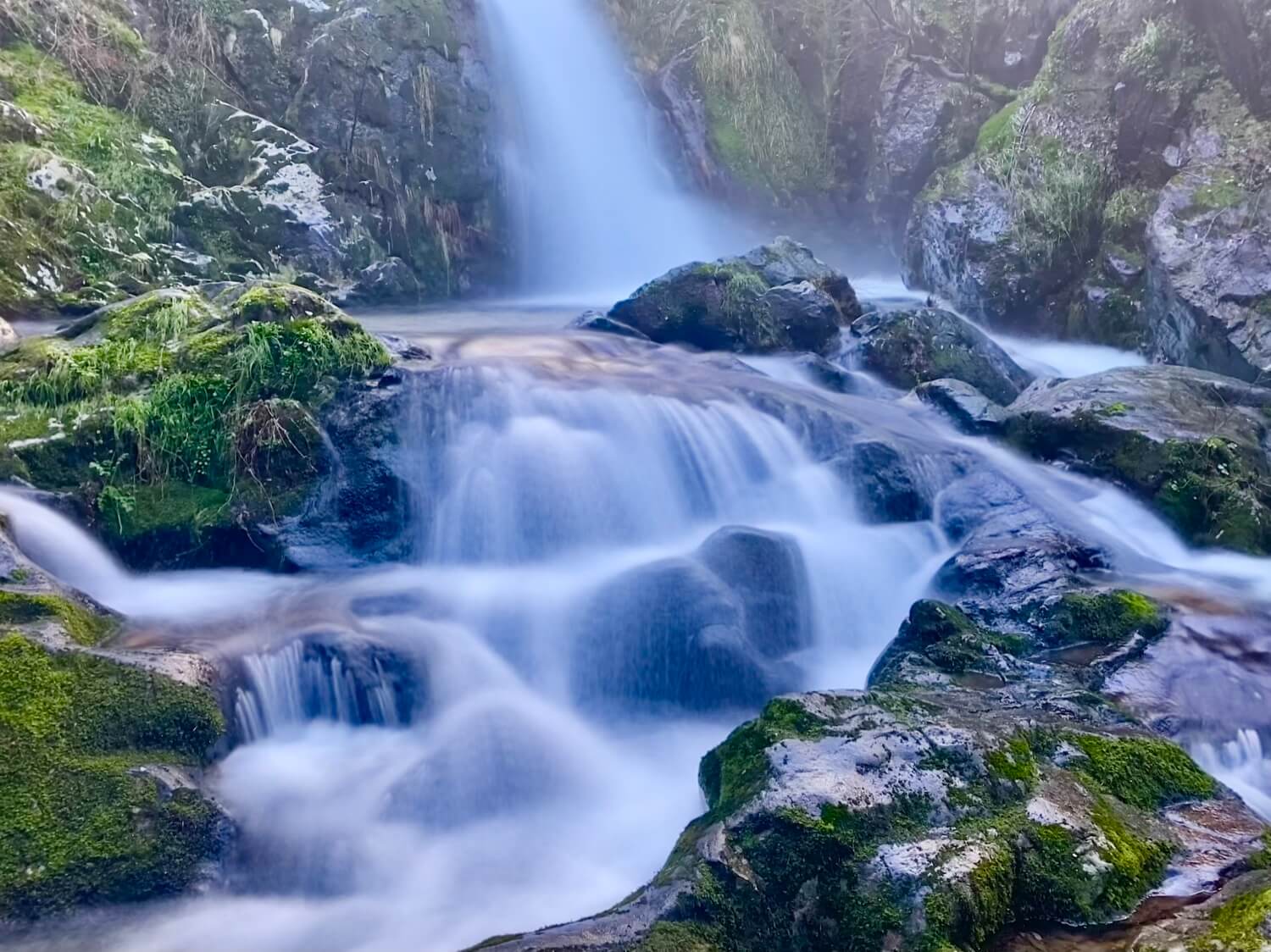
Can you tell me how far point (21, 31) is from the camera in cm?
1041

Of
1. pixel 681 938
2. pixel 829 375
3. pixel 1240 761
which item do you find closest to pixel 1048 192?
pixel 829 375

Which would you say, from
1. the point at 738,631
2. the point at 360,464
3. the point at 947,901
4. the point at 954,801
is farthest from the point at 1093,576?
the point at 360,464

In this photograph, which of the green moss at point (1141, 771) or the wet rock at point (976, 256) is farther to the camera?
the wet rock at point (976, 256)

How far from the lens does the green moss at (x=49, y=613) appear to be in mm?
4242

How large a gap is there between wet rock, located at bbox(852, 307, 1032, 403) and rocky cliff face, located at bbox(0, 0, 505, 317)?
6.57m

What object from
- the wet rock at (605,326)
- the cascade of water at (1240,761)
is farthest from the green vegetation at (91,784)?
the wet rock at (605,326)

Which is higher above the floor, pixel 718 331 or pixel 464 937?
pixel 718 331

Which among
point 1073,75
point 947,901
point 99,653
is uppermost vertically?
point 1073,75

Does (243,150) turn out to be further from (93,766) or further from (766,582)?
(93,766)

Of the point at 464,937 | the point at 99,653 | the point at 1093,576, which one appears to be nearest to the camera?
the point at 464,937

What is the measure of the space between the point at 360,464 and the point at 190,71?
814 centimetres

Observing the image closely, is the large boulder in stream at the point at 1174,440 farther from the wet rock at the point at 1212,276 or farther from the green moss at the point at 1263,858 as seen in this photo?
the green moss at the point at 1263,858

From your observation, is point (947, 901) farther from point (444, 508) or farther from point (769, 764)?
point (444, 508)

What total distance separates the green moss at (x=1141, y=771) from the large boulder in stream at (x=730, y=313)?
22.5 ft
